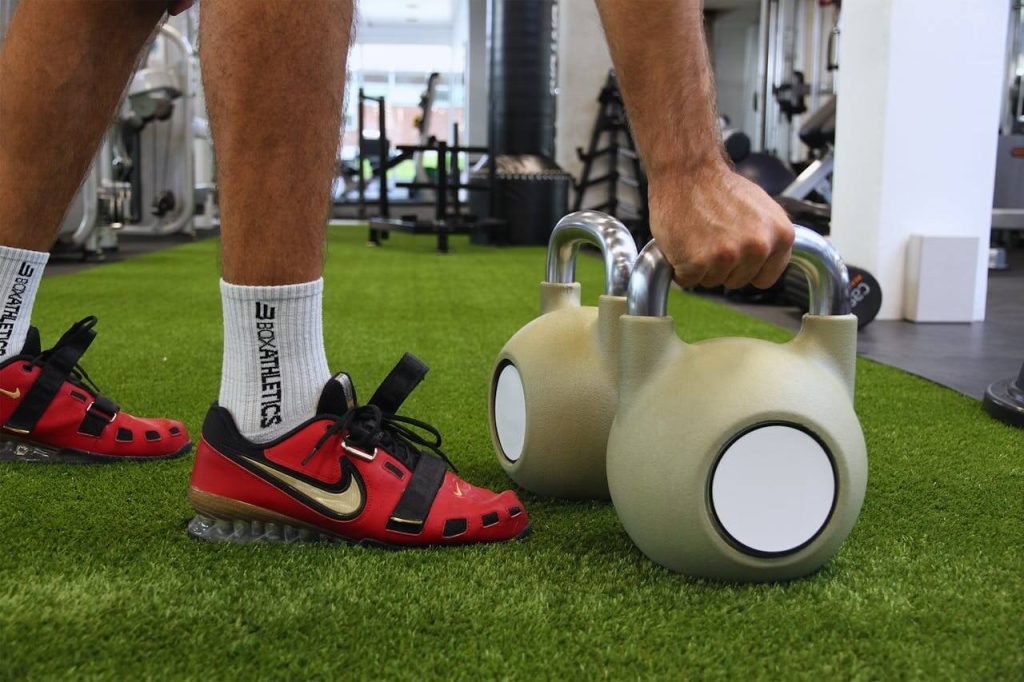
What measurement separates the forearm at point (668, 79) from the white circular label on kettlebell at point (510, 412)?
30 cm

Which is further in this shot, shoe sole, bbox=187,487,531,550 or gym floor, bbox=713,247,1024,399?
gym floor, bbox=713,247,1024,399

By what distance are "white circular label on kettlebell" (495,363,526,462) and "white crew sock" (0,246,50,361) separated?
0.51m

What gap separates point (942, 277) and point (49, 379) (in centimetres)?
220

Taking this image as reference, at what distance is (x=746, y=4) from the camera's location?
11.2 m

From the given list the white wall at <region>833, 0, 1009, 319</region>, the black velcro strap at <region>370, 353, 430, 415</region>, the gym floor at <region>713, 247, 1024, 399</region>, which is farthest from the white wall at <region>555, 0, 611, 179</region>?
the black velcro strap at <region>370, 353, 430, 415</region>

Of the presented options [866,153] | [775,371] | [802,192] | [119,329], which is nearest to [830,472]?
[775,371]

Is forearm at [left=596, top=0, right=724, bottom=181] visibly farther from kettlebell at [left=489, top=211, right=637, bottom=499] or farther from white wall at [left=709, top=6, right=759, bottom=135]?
white wall at [left=709, top=6, right=759, bottom=135]

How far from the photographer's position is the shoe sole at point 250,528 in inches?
31.3

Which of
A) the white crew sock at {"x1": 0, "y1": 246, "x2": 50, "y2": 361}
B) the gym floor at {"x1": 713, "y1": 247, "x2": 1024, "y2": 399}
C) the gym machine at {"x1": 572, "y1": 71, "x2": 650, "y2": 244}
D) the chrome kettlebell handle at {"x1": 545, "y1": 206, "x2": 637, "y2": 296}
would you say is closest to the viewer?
the chrome kettlebell handle at {"x1": 545, "y1": 206, "x2": 637, "y2": 296}

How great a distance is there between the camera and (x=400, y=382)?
2.81 feet

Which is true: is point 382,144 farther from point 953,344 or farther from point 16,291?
point 16,291

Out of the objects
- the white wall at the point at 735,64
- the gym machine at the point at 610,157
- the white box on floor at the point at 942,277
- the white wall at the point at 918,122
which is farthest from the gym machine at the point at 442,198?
the white wall at the point at 735,64

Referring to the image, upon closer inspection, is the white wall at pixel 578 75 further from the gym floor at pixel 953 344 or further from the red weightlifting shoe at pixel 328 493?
the red weightlifting shoe at pixel 328 493

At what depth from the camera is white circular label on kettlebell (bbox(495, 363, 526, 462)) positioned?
0.94 meters
